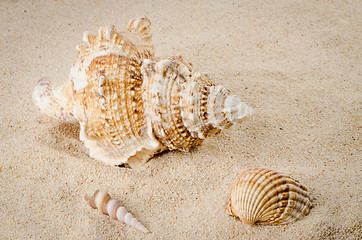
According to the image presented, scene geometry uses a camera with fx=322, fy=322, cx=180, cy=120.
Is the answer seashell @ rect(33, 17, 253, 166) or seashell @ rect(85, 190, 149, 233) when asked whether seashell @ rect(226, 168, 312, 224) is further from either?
seashell @ rect(85, 190, 149, 233)

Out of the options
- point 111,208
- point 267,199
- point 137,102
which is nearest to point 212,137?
point 137,102

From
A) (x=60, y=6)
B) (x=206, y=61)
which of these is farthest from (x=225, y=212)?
(x=60, y=6)

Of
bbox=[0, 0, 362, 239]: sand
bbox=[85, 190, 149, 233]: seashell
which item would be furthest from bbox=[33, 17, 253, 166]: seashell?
bbox=[85, 190, 149, 233]: seashell

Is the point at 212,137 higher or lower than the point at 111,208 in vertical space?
higher

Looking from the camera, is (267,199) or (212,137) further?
(212,137)

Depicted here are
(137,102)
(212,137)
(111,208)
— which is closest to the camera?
(111,208)

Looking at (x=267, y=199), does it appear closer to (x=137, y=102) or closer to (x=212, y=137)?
(x=212, y=137)

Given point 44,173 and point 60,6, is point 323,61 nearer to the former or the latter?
point 44,173
